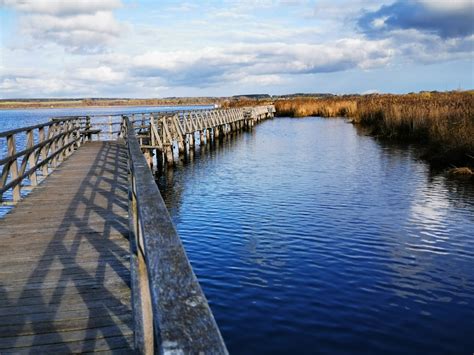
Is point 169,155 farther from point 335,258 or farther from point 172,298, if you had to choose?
point 172,298

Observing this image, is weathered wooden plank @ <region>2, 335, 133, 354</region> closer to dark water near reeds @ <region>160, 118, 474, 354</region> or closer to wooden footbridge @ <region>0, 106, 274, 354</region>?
wooden footbridge @ <region>0, 106, 274, 354</region>

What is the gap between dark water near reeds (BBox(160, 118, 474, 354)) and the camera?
21.7 feet

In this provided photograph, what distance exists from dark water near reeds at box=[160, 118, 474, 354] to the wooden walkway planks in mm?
2219

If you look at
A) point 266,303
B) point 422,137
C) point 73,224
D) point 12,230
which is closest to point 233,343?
point 266,303

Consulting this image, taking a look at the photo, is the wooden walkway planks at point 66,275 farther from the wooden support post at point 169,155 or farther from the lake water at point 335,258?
the wooden support post at point 169,155

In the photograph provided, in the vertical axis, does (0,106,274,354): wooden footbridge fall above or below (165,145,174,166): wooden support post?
above

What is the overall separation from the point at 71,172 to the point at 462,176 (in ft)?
45.2

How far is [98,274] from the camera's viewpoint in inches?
196

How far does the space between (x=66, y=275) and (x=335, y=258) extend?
589 cm

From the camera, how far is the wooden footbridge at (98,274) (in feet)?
4.90

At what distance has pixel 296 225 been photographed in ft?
38.8

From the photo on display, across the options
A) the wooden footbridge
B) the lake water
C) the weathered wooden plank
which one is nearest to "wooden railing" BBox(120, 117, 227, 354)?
the wooden footbridge

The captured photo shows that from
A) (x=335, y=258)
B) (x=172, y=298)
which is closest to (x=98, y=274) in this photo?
(x=172, y=298)

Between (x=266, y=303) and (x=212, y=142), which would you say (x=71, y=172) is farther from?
(x=212, y=142)
